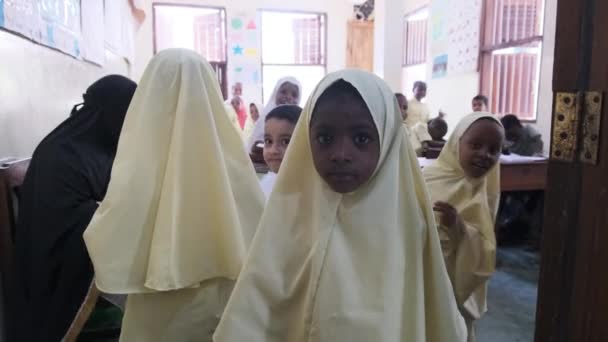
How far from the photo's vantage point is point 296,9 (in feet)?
31.4

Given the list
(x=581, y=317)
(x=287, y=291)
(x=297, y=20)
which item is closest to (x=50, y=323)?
(x=287, y=291)

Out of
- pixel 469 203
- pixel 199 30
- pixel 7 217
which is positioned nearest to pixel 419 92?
pixel 469 203

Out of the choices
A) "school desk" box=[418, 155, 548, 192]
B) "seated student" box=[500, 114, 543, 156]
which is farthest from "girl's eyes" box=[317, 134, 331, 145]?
"seated student" box=[500, 114, 543, 156]

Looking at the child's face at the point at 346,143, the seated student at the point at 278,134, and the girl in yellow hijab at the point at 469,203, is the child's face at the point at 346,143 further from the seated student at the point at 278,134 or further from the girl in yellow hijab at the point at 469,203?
the seated student at the point at 278,134

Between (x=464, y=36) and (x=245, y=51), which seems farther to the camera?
(x=245, y=51)

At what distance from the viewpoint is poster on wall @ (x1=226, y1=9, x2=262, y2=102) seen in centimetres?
922

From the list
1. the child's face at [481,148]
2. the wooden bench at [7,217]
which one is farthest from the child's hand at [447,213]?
the wooden bench at [7,217]

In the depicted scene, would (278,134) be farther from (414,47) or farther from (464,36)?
(414,47)

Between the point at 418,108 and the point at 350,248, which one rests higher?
the point at 418,108

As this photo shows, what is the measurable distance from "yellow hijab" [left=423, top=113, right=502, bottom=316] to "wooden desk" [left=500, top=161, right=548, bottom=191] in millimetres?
2152

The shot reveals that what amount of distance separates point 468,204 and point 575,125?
0.89 metres

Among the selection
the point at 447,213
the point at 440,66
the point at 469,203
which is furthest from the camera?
the point at 440,66

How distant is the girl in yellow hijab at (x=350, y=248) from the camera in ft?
2.91

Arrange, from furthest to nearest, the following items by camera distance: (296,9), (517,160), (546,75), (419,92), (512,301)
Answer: (296,9) < (419,92) < (546,75) < (517,160) < (512,301)
